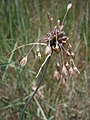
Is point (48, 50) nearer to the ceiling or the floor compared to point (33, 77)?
nearer to the ceiling

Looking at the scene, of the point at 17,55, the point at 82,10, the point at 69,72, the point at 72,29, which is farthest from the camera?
the point at 82,10

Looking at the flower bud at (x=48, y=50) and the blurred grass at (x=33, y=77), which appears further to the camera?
the blurred grass at (x=33, y=77)

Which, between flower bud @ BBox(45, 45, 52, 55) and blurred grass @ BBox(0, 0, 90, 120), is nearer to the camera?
flower bud @ BBox(45, 45, 52, 55)

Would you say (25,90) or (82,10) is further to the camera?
(82,10)

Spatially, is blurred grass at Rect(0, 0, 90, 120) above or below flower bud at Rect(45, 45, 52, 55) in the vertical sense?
below

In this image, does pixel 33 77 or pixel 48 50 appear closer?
pixel 48 50

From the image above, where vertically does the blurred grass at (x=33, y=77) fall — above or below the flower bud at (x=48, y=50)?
below

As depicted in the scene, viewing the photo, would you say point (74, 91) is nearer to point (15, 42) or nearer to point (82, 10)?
point (15, 42)

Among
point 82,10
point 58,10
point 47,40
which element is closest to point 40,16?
point 58,10
